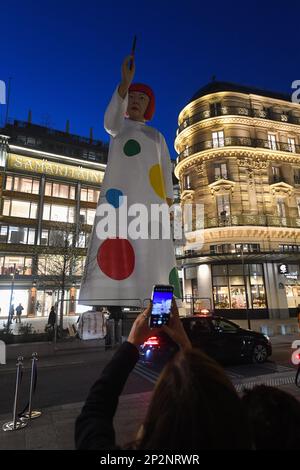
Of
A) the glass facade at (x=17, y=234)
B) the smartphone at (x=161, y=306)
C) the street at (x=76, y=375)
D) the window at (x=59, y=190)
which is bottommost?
the street at (x=76, y=375)

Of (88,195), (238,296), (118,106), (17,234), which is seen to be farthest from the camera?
(88,195)

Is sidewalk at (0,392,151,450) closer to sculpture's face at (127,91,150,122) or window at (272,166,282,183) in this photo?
sculpture's face at (127,91,150,122)

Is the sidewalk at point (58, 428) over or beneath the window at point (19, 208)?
beneath

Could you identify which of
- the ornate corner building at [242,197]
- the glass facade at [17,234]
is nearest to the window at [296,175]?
the ornate corner building at [242,197]

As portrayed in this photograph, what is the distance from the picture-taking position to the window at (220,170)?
26516mm

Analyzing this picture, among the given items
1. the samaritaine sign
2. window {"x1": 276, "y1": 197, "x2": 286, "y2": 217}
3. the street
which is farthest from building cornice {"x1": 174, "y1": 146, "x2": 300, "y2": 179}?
the street

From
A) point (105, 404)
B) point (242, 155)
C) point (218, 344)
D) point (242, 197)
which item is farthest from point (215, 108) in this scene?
point (105, 404)

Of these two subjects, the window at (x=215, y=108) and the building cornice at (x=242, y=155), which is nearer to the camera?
the building cornice at (x=242, y=155)

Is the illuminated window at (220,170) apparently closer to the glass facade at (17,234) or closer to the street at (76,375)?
the street at (76,375)

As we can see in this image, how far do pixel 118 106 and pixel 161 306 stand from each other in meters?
2.74

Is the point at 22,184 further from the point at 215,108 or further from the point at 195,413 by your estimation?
the point at 195,413

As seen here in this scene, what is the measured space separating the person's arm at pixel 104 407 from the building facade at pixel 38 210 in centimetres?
2611

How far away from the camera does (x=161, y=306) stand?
1839mm

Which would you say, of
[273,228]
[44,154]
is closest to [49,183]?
[44,154]
